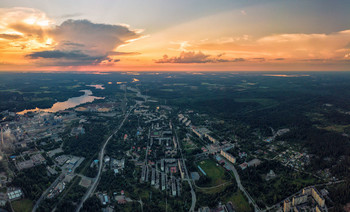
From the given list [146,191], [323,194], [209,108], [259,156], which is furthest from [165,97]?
[323,194]

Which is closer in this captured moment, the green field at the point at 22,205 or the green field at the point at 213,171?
the green field at the point at 22,205

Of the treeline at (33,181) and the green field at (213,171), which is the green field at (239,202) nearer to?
the green field at (213,171)

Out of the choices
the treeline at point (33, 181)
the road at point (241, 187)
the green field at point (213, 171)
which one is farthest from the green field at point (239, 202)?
the treeline at point (33, 181)

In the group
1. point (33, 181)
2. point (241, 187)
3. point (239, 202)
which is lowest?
point (239, 202)

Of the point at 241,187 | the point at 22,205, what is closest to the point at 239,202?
the point at 241,187

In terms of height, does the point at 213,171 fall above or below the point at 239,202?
above

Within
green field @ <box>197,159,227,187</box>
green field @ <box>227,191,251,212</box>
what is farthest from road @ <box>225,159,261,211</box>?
green field @ <box>197,159,227,187</box>

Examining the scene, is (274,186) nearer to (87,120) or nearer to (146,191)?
(146,191)

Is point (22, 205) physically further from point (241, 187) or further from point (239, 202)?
point (241, 187)
